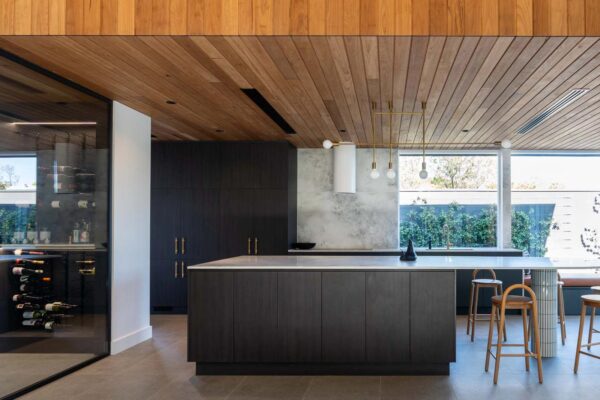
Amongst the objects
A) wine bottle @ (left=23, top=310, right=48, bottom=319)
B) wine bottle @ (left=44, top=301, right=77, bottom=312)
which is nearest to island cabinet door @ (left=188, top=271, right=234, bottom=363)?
wine bottle @ (left=44, top=301, right=77, bottom=312)

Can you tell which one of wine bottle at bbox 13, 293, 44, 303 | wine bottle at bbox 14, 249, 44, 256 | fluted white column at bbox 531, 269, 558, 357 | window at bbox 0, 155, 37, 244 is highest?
window at bbox 0, 155, 37, 244

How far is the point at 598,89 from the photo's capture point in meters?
4.70

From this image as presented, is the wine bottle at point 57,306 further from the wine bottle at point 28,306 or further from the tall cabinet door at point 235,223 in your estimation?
the tall cabinet door at point 235,223

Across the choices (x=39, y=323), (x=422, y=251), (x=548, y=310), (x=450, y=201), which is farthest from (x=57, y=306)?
(x=450, y=201)

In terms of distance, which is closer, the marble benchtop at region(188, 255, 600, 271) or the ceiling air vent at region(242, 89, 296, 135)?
the marble benchtop at region(188, 255, 600, 271)

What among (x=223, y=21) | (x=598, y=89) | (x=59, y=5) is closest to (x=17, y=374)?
(x=59, y=5)

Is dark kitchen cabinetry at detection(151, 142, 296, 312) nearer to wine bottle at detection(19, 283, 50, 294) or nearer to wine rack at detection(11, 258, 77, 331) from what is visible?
wine rack at detection(11, 258, 77, 331)

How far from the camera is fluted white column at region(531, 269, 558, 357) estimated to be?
16.9 ft

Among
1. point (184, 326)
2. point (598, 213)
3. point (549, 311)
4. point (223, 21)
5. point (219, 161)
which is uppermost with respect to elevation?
point (223, 21)

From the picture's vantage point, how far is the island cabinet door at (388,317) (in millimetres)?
4625

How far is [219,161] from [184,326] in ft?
7.68

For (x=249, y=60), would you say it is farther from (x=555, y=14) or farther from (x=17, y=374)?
(x=17, y=374)

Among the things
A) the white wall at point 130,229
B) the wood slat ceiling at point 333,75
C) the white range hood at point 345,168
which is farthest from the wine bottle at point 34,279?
the white range hood at point 345,168

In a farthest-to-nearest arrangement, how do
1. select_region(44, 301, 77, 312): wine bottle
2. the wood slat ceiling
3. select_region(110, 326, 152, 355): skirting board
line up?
select_region(110, 326, 152, 355): skirting board
select_region(44, 301, 77, 312): wine bottle
the wood slat ceiling
